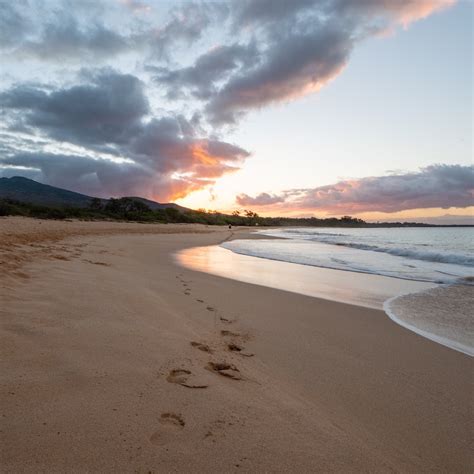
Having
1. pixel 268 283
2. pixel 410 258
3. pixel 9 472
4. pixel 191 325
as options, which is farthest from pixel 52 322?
pixel 410 258

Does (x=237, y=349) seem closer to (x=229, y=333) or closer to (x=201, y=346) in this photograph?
(x=201, y=346)

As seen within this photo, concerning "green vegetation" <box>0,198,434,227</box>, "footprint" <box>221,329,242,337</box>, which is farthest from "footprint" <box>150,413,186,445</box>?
"green vegetation" <box>0,198,434,227</box>

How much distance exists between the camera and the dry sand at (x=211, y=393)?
1.72 metres

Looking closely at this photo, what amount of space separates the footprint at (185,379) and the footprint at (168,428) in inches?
15.3

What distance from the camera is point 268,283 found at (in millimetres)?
8055

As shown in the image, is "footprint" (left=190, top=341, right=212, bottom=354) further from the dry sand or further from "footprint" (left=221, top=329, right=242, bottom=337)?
"footprint" (left=221, top=329, right=242, bottom=337)

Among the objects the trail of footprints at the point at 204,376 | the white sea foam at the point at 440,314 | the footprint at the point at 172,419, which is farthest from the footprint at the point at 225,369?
the white sea foam at the point at 440,314

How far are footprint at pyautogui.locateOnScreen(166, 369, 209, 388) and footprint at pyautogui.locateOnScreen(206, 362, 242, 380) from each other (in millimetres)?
257

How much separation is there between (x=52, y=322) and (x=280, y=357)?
219cm

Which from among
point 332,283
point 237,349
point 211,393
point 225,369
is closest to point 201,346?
point 237,349

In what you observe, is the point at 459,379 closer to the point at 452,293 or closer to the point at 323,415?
the point at 323,415

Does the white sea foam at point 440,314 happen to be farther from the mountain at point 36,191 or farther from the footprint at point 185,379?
the mountain at point 36,191

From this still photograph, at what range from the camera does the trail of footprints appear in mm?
1889

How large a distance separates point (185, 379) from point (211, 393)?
10.7 inches
